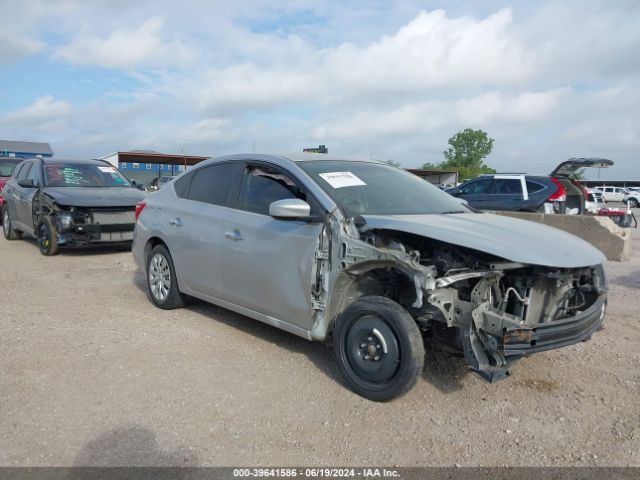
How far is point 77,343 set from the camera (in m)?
4.82

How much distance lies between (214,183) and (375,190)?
5.61ft

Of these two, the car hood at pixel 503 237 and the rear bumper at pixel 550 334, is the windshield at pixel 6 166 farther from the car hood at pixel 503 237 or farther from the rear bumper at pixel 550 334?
the rear bumper at pixel 550 334

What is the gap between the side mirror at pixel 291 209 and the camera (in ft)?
12.9

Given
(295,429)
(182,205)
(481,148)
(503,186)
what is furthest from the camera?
(481,148)

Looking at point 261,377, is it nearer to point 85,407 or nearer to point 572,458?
point 85,407

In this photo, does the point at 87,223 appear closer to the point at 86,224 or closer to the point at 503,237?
the point at 86,224

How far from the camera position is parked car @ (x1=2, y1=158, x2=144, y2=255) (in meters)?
9.12

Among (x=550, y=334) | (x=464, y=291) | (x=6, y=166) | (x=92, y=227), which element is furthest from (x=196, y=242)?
(x=6, y=166)

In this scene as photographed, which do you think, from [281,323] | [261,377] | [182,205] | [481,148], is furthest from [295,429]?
[481,148]

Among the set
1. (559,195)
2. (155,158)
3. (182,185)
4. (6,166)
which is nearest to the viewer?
(182,185)

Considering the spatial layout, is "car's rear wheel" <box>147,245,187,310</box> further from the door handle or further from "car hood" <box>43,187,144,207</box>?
"car hood" <box>43,187,144,207</box>

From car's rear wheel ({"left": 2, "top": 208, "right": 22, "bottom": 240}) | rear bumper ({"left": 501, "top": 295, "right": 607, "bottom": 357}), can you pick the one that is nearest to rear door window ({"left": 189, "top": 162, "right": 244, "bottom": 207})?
rear bumper ({"left": 501, "top": 295, "right": 607, "bottom": 357})

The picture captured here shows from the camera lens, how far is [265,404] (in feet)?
12.1

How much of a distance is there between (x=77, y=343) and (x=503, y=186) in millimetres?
11104
